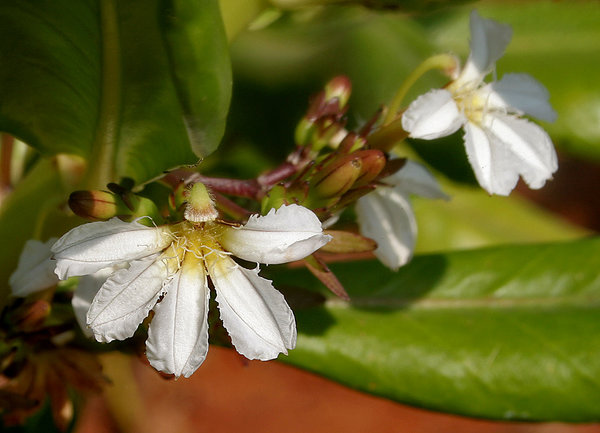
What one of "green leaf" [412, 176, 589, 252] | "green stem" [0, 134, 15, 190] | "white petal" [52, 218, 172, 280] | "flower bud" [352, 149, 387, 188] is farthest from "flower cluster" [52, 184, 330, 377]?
"green leaf" [412, 176, 589, 252]

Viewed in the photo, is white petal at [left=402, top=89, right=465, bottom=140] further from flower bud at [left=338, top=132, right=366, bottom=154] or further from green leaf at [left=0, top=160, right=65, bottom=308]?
green leaf at [left=0, top=160, right=65, bottom=308]

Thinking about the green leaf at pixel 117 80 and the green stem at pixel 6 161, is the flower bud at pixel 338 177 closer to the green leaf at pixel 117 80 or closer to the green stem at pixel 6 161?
the green leaf at pixel 117 80

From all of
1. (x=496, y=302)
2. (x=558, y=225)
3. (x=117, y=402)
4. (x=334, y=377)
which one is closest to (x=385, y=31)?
(x=496, y=302)

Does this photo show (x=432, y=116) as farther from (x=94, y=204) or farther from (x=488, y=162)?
(x=94, y=204)

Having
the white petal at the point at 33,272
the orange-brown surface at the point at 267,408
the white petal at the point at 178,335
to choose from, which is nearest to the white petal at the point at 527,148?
the white petal at the point at 178,335

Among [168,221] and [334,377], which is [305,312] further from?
[168,221]

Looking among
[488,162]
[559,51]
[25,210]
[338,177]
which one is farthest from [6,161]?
[559,51]
